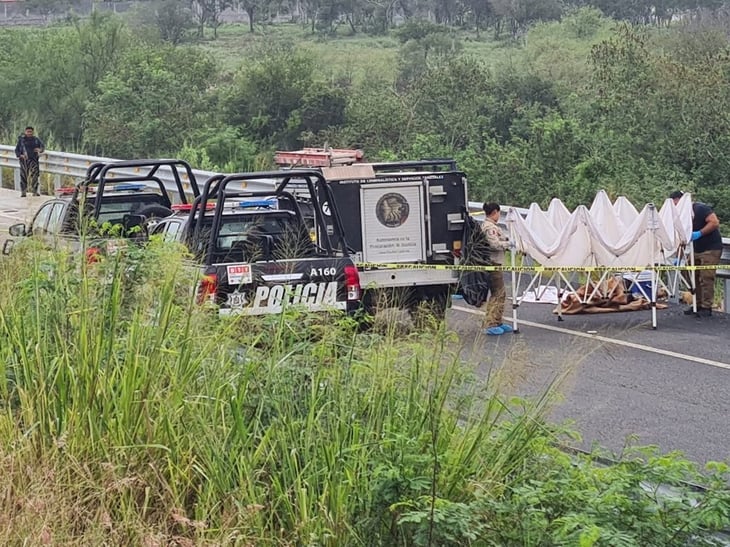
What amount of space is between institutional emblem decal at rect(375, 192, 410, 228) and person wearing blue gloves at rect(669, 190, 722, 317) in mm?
3378

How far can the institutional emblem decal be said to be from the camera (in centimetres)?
1410

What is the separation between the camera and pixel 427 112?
37.2m

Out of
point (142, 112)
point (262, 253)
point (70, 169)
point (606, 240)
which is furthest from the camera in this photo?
point (142, 112)

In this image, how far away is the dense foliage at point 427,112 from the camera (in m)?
26.5

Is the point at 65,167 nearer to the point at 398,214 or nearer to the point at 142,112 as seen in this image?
the point at 142,112

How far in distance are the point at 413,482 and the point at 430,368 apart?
745 mm

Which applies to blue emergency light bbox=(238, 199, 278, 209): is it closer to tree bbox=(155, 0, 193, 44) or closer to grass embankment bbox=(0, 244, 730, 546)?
grass embankment bbox=(0, 244, 730, 546)

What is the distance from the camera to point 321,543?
5.38 meters

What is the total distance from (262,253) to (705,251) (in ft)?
22.0

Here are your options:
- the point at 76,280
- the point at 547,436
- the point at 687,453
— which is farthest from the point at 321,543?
the point at 687,453

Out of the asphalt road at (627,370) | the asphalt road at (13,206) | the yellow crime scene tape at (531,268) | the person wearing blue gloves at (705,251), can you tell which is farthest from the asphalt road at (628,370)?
the asphalt road at (13,206)

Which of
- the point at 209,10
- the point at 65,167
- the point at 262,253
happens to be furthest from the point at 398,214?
the point at 209,10

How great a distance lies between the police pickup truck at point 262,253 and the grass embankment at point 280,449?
7.77ft

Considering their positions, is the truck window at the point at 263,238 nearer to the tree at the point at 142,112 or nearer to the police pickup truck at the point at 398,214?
the police pickup truck at the point at 398,214
